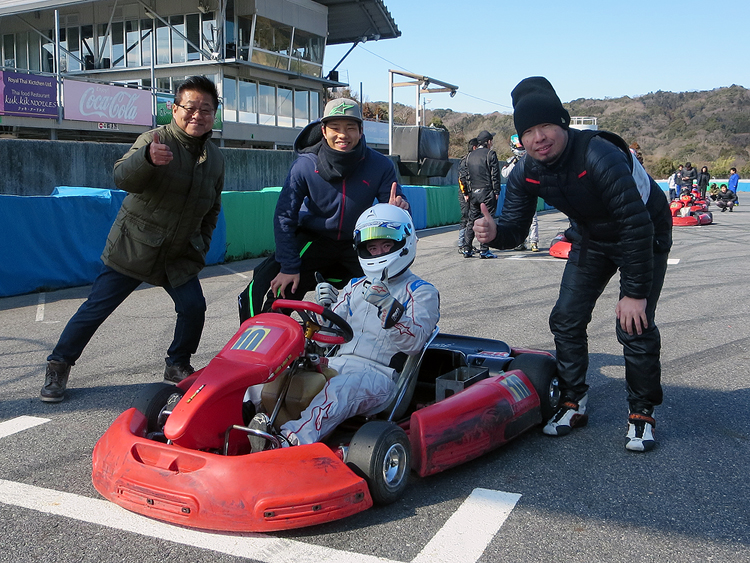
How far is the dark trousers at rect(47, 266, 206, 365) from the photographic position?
4.27 meters

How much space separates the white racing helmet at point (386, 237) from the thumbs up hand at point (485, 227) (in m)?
0.35

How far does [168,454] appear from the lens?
2736 mm

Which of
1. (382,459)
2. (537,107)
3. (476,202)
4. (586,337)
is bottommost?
(382,459)

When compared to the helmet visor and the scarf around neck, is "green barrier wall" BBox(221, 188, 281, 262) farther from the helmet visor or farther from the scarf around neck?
the helmet visor

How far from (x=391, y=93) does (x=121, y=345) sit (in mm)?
19182

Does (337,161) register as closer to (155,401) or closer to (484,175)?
(155,401)

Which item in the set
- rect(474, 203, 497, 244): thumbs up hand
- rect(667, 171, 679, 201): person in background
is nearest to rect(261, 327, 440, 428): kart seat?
rect(474, 203, 497, 244): thumbs up hand

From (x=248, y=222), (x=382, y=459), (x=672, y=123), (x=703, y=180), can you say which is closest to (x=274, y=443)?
(x=382, y=459)

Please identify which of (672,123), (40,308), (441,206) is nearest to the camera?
(40,308)

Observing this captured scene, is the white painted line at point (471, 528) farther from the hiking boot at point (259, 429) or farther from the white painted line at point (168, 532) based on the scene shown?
the hiking boot at point (259, 429)

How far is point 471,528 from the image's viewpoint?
274 cm

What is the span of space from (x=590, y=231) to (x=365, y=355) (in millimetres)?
1311

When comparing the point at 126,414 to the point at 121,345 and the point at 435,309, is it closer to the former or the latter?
the point at 435,309

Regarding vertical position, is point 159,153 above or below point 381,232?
above
